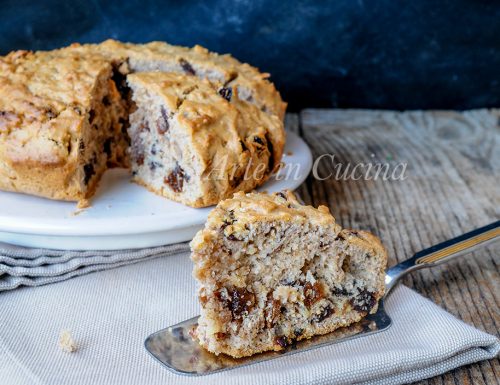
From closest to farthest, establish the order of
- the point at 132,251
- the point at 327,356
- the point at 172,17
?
the point at 327,356
the point at 132,251
the point at 172,17

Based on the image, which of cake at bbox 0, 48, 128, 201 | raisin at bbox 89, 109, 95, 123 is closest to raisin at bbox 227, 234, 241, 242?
cake at bbox 0, 48, 128, 201

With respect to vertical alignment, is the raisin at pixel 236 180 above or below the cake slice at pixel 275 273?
below

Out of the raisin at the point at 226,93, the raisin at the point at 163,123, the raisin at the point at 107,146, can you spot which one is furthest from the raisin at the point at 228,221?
the raisin at the point at 107,146

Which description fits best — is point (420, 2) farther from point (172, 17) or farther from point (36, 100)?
point (36, 100)

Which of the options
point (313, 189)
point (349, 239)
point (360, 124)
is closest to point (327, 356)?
point (349, 239)

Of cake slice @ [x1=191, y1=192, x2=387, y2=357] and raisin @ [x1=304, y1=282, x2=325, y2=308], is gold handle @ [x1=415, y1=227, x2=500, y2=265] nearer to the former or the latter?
cake slice @ [x1=191, y1=192, x2=387, y2=357]

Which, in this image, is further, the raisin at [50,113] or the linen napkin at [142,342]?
the raisin at [50,113]

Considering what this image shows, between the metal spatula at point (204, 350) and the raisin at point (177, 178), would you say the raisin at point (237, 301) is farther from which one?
the raisin at point (177, 178)
